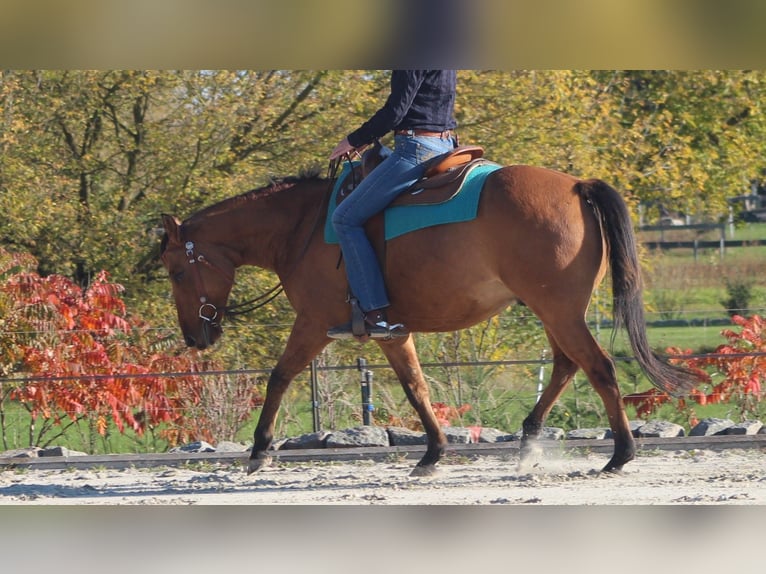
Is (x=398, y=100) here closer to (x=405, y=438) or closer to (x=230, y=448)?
(x=405, y=438)

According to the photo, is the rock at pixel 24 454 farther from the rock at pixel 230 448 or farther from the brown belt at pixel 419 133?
the brown belt at pixel 419 133

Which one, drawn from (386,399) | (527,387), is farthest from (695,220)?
(386,399)

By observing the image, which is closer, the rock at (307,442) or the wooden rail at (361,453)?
the wooden rail at (361,453)

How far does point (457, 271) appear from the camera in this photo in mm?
6871

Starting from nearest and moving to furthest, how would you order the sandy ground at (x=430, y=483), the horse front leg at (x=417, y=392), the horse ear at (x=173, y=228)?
→ the sandy ground at (x=430, y=483) < the horse front leg at (x=417, y=392) < the horse ear at (x=173, y=228)

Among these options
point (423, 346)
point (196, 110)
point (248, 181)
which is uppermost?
point (196, 110)

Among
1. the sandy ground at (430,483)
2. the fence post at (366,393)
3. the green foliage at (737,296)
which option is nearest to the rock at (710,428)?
the sandy ground at (430,483)

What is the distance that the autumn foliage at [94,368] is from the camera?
9.97 m

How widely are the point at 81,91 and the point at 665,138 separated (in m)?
7.55

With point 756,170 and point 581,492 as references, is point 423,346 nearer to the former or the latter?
point 581,492

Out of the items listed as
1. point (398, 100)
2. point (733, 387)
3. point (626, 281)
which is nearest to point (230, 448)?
point (398, 100)

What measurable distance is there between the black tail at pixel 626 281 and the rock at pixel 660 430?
1407mm

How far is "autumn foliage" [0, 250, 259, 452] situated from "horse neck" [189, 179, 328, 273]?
7.12 feet

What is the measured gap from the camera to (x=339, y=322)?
739cm
